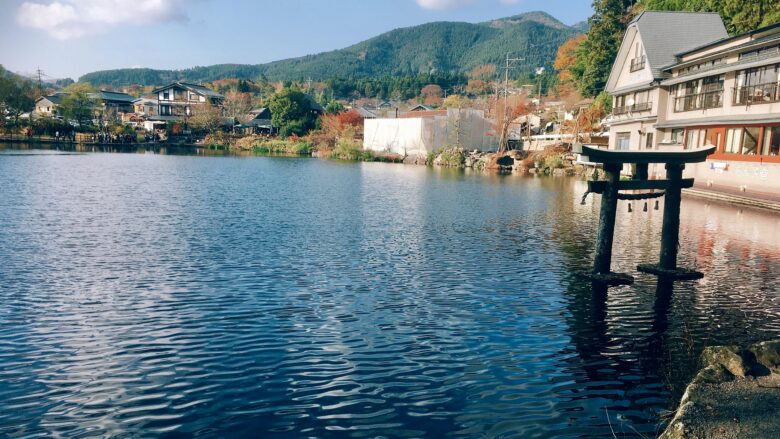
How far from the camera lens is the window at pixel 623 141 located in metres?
50.1

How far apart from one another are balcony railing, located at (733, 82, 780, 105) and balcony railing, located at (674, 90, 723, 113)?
178 cm

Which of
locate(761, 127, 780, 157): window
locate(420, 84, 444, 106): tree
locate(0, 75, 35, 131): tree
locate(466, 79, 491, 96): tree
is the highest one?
locate(466, 79, 491, 96): tree

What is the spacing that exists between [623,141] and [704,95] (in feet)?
42.8

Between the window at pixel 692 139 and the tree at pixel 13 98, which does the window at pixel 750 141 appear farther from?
the tree at pixel 13 98

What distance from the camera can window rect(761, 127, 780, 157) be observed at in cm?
3130

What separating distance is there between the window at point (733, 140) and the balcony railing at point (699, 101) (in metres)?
2.10

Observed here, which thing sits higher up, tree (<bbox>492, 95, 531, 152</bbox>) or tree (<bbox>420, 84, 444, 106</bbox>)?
tree (<bbox>420, 84, 444, 106</bbox>)

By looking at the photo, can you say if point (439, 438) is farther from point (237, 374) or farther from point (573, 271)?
point (573, 271)

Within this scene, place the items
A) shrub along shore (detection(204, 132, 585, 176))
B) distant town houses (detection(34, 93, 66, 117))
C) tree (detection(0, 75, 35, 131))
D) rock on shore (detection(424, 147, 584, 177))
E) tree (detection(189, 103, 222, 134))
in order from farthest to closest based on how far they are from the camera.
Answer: tree (detection(189, 103, 222, 134))
distant town houses (detection(34, 93, 66, 117))
tree (detection(0, 75, 35, 131))
shrub along shore (detection(204, 132, 585, 176))
rock on shore (detection(424, 147, 584, 177))

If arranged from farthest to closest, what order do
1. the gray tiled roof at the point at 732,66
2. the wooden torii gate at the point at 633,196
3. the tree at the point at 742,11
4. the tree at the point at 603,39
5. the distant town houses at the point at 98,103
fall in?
the distant town houses at the point at 98,103 < the tree at the point at 603,39 < the tree at the point at 742,11 < the gray tiled roof at the point at 732,66 < the wooden torii gate at the point at 633,196

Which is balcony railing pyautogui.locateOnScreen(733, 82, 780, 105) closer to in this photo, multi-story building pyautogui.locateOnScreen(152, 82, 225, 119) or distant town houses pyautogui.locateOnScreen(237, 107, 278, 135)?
distant town houses pyautogui.locateOnScreen(237, 107, 278, 135)

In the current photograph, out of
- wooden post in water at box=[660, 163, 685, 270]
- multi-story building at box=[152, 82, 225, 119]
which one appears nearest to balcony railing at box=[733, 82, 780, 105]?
wooden post in water at box=[660, 163, 685, 270]

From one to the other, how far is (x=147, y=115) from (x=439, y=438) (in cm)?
12569

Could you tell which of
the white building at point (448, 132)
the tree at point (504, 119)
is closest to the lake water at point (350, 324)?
the tree at point (504, 119)
